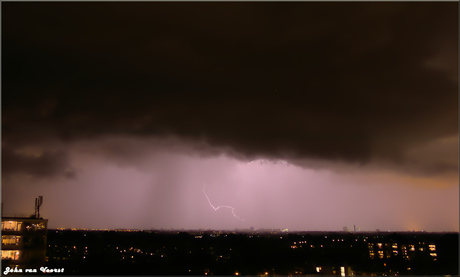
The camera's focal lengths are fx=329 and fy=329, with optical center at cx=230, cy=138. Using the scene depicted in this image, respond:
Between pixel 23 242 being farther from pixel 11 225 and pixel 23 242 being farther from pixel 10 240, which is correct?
pixel 11 225

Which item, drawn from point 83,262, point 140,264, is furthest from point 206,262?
point 83,262

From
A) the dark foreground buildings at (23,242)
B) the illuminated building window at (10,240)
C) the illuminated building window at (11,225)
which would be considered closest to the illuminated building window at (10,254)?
the dark foreground buildings at (23,242)

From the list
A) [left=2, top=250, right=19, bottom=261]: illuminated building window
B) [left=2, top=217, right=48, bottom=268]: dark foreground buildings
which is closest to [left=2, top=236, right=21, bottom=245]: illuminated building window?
[left=2, top=217, right=48, bottom=268]: dark foreground buildings

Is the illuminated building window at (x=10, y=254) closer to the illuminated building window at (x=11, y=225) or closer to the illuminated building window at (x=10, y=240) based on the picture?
the illuminated building window at (x=10, y=240)

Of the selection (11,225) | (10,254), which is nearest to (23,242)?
(10,254)

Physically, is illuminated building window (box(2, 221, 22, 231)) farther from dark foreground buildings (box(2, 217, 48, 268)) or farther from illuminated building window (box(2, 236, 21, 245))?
illuminated building window (box(2, 236, 21, 245))

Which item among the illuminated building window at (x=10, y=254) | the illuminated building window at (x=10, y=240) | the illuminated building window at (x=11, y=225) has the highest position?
the illuminated building window at (x=11, y=225)

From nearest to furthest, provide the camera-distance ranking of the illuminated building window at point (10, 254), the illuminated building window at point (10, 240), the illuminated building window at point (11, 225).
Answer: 1. the illuminated building window at point (10, 254)
2. the illuminated building window at point (10, 240)
3. the illuminated building window at point (11, 225)

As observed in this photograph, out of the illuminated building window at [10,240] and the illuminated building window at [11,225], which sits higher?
the illuminated building window at [11,225]
